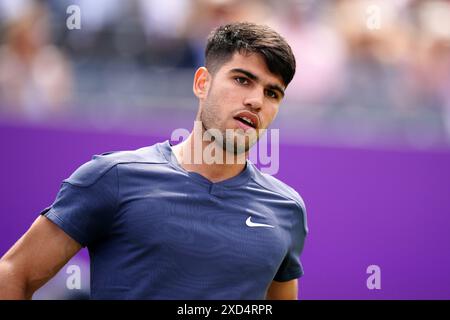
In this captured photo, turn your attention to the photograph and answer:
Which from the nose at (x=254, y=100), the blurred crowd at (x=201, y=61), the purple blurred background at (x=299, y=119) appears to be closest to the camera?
the nose at (x=254, y=100)

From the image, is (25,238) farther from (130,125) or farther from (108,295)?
(130,125)

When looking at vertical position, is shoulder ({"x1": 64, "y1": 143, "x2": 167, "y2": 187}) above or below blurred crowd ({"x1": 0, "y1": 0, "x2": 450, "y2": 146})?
below

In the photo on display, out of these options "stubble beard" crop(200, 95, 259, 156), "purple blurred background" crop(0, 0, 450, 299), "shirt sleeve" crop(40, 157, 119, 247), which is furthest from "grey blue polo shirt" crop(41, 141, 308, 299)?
"purple blurred background" crop(0, 0, 450, 299)

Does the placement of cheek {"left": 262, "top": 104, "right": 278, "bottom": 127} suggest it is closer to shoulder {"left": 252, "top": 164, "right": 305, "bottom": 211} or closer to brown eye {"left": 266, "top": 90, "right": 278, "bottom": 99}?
brown eye {"left": 266, "top": 90, "right": 278, "bottom": 99}

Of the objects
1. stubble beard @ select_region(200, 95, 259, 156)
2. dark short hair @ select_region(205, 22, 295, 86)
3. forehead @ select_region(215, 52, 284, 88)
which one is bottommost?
stubble beard @ select_region(200, 95, 259, 156)

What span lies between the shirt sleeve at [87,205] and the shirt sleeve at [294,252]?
2.64ft

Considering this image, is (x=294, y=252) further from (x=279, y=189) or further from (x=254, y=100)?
(x=254, y=100)

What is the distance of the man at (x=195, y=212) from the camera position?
2.99 metres

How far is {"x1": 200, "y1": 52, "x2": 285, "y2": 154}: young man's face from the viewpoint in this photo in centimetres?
322

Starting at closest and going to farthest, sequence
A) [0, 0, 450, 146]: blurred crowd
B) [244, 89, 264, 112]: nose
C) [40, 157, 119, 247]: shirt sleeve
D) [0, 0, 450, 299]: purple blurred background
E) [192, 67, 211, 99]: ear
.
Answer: [40, 157, 119, 247]: shirt sleeve, [244, 89, 264, 112]: nose, [192, 67, 211, 99]: ear, [0, 0, 450, 299]: purple blurred background, [0, 0, 450, 146]: blurred crowd

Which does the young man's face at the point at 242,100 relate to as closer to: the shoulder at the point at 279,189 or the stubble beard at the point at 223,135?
the stubble beard at the point at 223,135

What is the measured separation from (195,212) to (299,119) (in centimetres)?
290

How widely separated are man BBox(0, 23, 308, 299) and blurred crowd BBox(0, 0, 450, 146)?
101 inches

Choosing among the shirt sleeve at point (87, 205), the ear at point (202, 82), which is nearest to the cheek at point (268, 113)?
the ear at point (202, 82)
